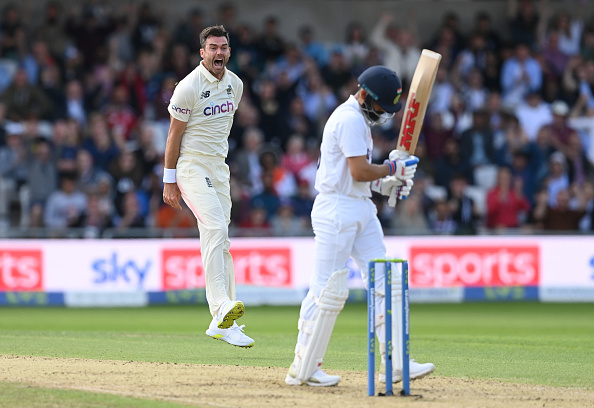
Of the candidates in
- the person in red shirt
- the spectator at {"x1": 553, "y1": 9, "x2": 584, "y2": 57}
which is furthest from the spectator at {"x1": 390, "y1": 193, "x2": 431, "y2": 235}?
the spectator at {"x1": 553, "y1": 9, "x2": 584, "y2": 57}

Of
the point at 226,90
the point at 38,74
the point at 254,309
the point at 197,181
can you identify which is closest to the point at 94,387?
the point at 197,181

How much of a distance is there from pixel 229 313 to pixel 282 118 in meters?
9.77

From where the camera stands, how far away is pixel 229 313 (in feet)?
23.9

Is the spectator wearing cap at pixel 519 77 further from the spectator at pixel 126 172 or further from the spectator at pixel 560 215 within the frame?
the spectator at pixel 126 172

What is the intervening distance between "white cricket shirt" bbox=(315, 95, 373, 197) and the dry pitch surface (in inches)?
51.7

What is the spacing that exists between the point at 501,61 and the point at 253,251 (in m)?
7.33

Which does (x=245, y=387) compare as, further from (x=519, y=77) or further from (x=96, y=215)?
(x=519, y=77)

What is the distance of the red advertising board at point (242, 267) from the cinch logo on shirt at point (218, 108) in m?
6.22

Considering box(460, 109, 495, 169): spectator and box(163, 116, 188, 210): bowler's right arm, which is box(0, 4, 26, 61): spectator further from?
box(163, 116, 188, 210): bowler's right arm

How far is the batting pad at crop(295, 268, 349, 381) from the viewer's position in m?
6.22

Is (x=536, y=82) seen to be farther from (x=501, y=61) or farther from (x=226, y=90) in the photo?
(x=226, y=90)

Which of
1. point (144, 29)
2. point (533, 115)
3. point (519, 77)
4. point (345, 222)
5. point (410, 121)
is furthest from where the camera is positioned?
point (519, 77)

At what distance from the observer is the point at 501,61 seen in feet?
61.0

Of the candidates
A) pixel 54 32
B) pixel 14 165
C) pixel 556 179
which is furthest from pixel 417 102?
pixel 54 32
